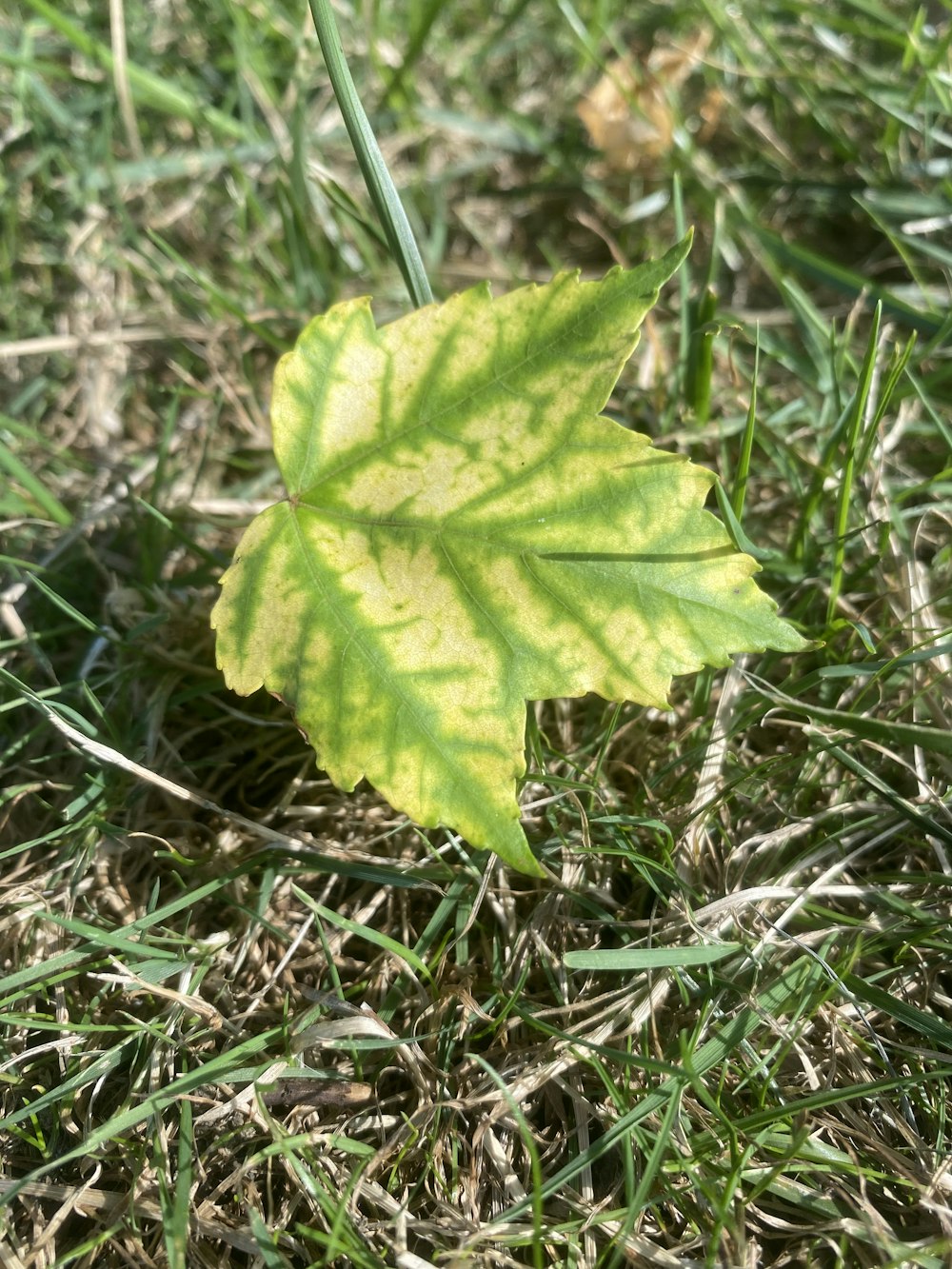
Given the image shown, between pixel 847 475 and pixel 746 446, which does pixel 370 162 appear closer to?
pixel 746 446

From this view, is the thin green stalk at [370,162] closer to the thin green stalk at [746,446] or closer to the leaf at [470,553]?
the leaf at [470,553]

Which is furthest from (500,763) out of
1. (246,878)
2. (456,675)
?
(246,878)

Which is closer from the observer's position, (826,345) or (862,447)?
(862,447)

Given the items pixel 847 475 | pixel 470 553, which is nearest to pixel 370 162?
pixel 470 553

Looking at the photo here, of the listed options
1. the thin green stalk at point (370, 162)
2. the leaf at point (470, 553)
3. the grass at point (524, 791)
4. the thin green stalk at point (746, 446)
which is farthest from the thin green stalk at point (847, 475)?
the thin green stalk at point (370, 162)

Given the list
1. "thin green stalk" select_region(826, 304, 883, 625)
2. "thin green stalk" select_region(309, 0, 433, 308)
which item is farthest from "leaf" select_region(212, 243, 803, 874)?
"thin green stalk" select_region(826, 304, 883, 625)

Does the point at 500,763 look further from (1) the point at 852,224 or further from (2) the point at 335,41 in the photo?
(1) the point at 852,224
